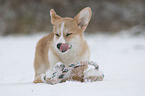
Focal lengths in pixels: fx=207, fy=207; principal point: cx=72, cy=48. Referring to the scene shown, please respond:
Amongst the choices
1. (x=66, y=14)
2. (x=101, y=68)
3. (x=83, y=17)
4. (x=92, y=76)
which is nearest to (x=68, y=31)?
(x=83, y=17)

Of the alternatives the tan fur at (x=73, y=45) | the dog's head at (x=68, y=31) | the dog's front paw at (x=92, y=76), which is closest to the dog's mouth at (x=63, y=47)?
the dog's head at (x=68, y=31)

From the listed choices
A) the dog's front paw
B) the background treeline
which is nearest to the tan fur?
the dog's front paw

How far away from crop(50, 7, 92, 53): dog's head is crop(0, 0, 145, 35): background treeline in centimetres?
710

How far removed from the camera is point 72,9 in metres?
10.5

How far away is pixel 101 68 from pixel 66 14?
5952 mm

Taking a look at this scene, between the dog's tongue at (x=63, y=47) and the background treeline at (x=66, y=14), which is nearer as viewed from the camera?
the dog's tongue at (x=63, y=47)

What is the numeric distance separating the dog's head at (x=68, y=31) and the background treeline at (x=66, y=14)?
7.10 m

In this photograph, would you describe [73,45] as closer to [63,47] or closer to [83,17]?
[63,47]

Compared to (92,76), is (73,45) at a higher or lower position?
higher

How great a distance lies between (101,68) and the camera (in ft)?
15.7

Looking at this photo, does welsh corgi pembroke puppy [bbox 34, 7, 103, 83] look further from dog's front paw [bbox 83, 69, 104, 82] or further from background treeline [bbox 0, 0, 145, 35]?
background treeline [bbox 0, 0, 145, 35]

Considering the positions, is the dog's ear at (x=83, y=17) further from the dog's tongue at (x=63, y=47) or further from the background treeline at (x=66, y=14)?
the background treeline at (x=66, y=14)

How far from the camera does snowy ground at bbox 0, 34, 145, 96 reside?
206 centimetres

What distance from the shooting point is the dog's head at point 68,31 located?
2.57 metres
